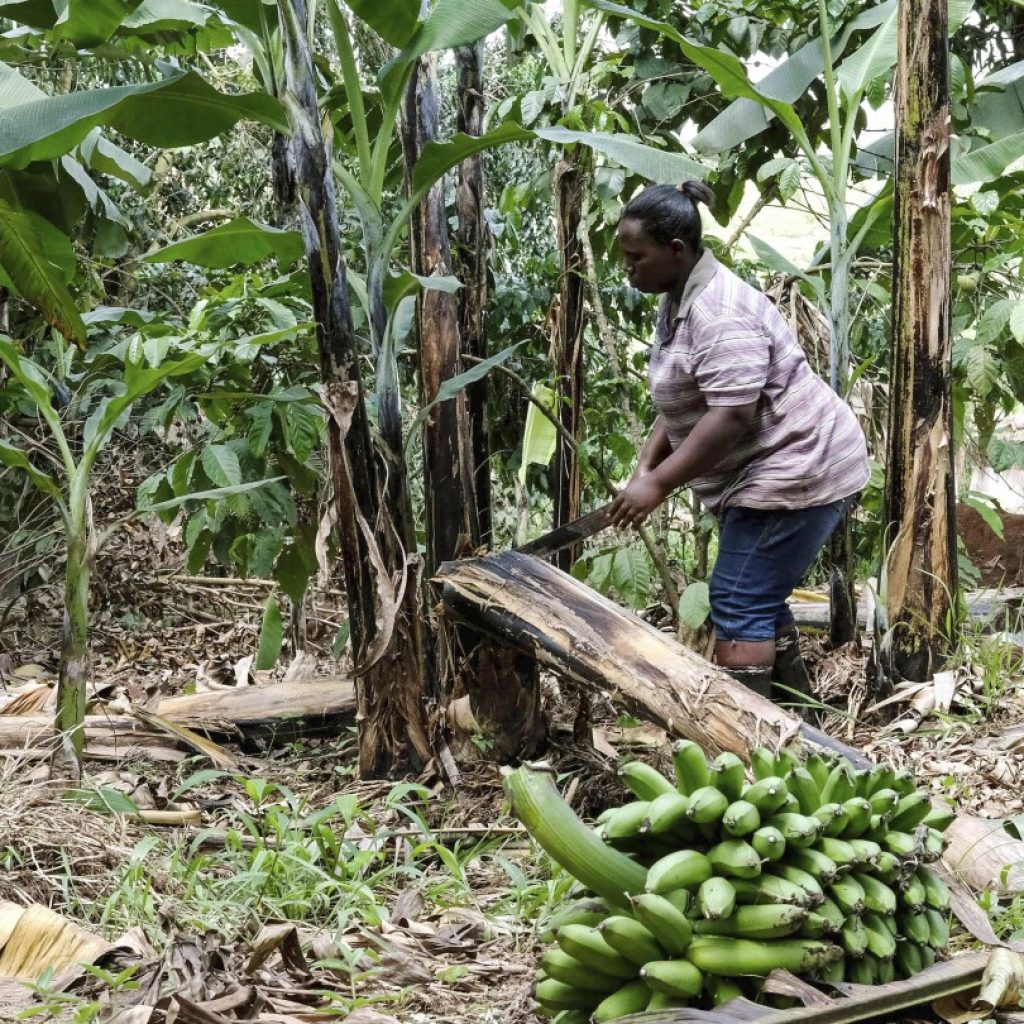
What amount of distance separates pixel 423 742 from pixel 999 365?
2895 millimetres

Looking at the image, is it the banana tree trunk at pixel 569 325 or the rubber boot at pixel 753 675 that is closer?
the rubber boot at pixel 753 675

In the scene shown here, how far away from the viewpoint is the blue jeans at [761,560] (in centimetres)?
410

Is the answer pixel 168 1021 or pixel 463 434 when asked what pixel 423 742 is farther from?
pixel 168 1021

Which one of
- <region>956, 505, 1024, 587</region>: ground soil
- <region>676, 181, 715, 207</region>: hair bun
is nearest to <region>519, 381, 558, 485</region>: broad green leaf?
<region>676, 181, 715, 207</region>: hair bun

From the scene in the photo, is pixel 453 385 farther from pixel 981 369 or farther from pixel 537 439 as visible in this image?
pixel 981 369

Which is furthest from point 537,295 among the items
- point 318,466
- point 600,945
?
point 600,945

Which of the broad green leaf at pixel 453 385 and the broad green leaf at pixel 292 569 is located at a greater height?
the broad green leaf at pixel 453 385

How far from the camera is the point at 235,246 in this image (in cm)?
434

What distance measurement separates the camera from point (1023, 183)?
17.6 feet

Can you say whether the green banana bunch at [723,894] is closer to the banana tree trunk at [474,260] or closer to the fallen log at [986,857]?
the fallen log at [986,857]

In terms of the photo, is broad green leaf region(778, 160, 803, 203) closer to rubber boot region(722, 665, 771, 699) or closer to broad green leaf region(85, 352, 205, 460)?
rubber boot region(722, 665, 771, 699)

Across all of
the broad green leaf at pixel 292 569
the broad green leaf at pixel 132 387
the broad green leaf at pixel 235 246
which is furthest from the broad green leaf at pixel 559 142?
the broad green leaf at pixel 292 569

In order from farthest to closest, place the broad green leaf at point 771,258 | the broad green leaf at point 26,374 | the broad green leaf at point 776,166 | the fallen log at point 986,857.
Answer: the broad green leaf at point 771,258 < the broad green leaf at point 776,166 < the broad green leaf at point 26,374 < the fallen log at point 986,857

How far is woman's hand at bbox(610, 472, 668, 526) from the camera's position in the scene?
3.86 m
